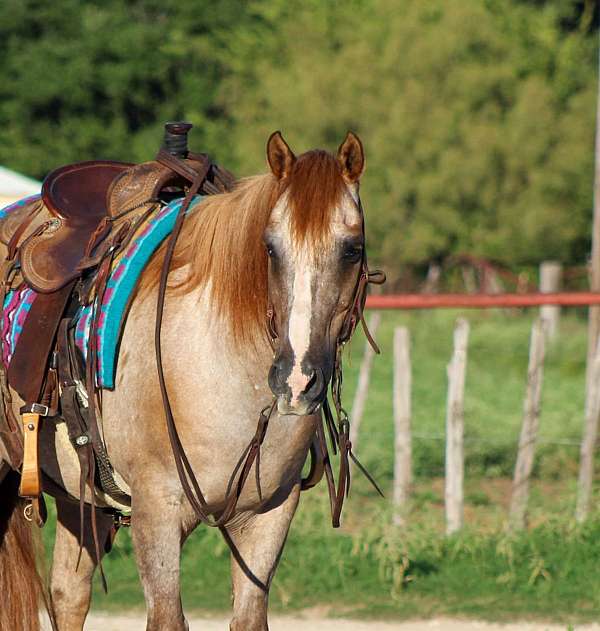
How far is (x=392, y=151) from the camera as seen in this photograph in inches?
878

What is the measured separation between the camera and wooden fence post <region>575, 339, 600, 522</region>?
6742 mm

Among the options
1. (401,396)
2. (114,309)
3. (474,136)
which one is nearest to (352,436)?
(401,396)

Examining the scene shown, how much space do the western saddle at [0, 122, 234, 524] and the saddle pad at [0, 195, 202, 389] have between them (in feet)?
0.12

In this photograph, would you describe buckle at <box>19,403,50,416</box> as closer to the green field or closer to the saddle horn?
the saddle horn

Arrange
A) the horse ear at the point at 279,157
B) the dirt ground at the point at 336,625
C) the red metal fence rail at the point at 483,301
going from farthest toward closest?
the red metal fence rail at the point at 483,301 < the dirt ground at the point at 336,625 < the horse ear at the point at 279,157

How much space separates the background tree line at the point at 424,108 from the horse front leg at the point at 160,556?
729 inches

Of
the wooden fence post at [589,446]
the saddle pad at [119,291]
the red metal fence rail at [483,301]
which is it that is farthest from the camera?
the wooden fence post at [589,446]

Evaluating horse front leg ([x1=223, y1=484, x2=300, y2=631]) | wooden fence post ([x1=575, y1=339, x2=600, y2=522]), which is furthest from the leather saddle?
wooden fence post ([x1=575, y1=339, x2=600, y2=522])

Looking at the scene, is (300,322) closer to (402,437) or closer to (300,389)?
(300,389)

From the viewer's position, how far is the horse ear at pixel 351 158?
10.4 ft

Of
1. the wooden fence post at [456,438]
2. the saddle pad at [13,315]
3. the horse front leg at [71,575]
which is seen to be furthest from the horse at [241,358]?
the wooden fence post at [456,438]

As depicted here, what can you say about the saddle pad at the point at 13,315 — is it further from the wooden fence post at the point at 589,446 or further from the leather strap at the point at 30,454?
the wooden fence post at the point at 589,446

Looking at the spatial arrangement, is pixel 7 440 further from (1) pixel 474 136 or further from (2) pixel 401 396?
(1) pixel 474 136

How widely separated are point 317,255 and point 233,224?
45 cm
